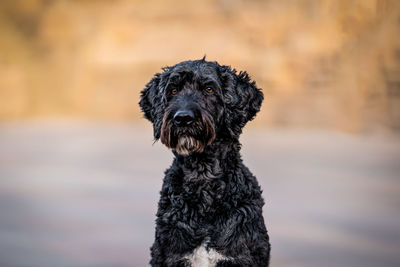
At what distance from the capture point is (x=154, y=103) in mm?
5148

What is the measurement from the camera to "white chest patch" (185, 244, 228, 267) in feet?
15.5

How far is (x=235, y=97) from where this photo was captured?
Result: 5.00m

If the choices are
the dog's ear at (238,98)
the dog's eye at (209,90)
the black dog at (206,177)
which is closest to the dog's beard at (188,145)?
the black dog at (206,177)

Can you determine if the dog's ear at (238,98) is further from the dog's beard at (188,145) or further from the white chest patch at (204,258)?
the white chest patch at (204,258)

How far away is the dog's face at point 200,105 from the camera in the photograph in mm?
4785

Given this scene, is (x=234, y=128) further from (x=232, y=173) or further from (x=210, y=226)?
(x=210, y=226)

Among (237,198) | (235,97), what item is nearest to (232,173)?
(237,198)

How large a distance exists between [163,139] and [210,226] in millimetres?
642

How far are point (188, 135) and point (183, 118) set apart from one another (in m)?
0.11

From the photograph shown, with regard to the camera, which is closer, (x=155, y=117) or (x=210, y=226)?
(x=210, y=226)

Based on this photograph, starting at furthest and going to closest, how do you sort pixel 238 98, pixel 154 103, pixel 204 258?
1. pixel 154 103
2. pixel 238 98
3. pixel 204 258

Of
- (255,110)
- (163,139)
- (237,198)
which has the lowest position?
(237,198)

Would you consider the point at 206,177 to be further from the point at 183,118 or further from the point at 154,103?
the point at 154,103

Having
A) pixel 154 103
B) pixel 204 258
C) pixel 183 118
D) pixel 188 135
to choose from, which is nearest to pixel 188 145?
pixel 188 135
